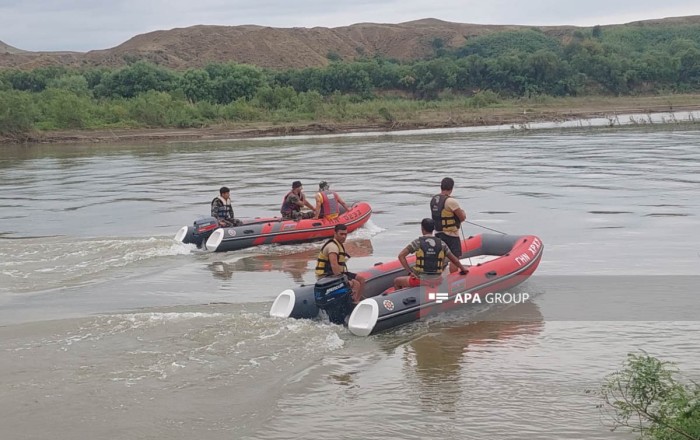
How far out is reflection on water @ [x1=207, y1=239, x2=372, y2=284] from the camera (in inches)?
598

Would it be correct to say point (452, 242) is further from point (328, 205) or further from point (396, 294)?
point (328, 205)

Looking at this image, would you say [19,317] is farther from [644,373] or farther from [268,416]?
[644,373]

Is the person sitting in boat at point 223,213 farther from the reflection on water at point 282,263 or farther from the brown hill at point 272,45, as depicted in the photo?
the brown hill at point 272,45

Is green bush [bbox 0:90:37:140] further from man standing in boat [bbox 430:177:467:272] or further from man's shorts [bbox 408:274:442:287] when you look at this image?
man's shorts [bbox 408:274:442:287]

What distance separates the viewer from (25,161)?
132 ft

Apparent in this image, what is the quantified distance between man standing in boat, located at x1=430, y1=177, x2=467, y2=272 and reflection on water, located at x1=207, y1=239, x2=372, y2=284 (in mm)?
3079

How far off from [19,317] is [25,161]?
3021 centimetres

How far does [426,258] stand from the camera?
1127cm

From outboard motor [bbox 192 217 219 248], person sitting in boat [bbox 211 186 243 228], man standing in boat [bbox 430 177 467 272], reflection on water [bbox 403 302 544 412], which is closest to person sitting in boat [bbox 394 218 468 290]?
man standing in boat [bbox 430 177 467 272]

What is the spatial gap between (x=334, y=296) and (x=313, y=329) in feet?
1.57

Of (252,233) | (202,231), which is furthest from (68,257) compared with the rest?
(252,233)

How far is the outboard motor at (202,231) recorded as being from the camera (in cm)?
1689

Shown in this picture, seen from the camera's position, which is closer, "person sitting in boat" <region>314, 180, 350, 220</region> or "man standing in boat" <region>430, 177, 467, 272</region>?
"man standing in boat" <region>430, 177, 467, 272</region>

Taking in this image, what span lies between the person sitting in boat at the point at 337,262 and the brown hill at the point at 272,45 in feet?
343
